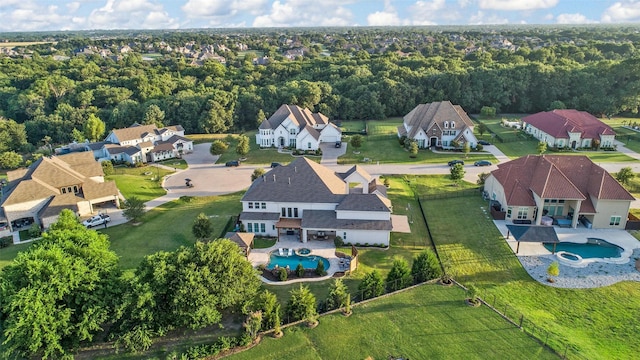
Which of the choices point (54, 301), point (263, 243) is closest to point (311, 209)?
point (263, 243)

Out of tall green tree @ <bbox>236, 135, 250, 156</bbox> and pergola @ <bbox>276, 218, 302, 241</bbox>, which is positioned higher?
tall green tree @ <bbox>236, 135, 250, 156</bbox>

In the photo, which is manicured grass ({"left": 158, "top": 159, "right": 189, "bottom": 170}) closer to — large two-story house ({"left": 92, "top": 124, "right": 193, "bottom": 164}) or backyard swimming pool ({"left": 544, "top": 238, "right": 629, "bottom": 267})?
large two-story house ({"left": 92, "top": 124, "right": 193, "bottom": 164})

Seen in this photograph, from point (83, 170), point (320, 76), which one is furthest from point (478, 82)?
point (83, 170)

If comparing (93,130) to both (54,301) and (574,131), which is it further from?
(574,131)

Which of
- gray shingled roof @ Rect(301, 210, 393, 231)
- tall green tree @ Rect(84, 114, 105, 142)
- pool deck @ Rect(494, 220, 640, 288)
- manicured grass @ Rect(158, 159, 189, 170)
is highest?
tall green tree @ Rect(84, 114, 105, 142)

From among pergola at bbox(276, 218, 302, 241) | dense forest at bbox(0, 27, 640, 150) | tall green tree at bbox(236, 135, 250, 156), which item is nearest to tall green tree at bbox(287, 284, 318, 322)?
pergola at bbox(276, 218, 302, 241)

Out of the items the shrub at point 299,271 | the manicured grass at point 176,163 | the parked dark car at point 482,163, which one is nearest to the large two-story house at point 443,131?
the parked dark car at point 482,163

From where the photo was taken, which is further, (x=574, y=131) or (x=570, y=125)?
(x=570, y=125)
